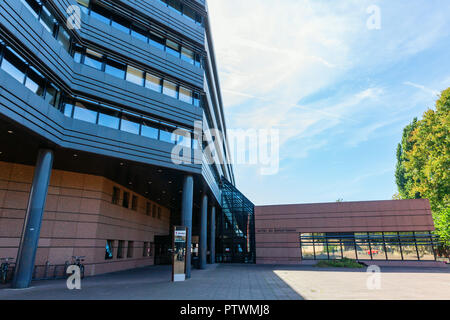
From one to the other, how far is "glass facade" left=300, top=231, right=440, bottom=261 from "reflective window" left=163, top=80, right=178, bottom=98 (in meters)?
19.6

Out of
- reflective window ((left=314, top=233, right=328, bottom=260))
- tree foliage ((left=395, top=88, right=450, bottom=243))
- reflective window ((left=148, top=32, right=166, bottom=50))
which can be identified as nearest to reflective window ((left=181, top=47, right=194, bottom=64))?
reflective window ((left=148, top=32, right=166, bottom=50))

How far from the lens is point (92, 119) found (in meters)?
15.0

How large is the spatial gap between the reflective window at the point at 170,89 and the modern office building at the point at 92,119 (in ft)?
0.25

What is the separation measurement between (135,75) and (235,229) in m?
21.3

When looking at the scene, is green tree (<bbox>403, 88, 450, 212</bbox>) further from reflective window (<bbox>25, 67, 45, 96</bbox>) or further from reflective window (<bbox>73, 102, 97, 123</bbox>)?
reflective window (<bbox>25, 67, 45, 96</bbox>)

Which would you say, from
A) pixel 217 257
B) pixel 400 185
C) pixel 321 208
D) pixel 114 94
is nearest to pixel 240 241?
pixel 217 257

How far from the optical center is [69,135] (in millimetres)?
14008

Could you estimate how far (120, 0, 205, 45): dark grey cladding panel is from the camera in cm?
1766

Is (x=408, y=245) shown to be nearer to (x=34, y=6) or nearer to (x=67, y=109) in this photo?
(x=67, y=109)

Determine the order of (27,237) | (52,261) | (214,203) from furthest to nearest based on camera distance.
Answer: (214,203) < (52,261) < (27,237)

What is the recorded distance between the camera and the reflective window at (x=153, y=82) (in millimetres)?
17375

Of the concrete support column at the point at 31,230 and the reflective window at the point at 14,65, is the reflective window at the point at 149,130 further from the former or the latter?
the reflective window at the point at 14,65
